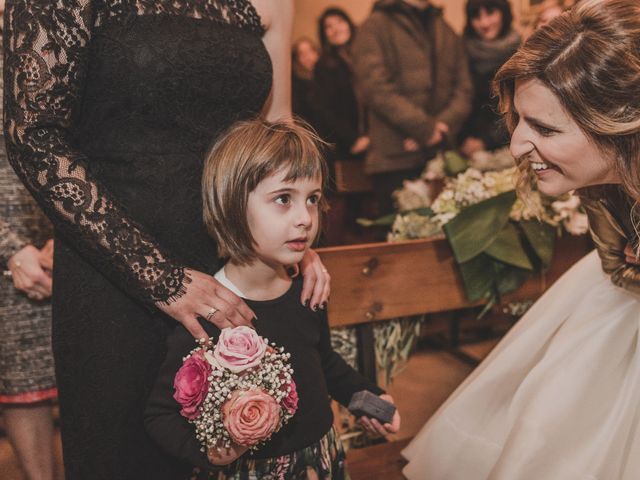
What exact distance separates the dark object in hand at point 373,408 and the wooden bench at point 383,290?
575 millimetres

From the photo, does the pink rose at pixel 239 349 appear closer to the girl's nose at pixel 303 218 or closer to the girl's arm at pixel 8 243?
the girl's nose at pixel 303 218

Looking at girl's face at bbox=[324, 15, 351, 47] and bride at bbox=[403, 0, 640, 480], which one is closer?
bride at bbox=[403, 0, 640, 480]

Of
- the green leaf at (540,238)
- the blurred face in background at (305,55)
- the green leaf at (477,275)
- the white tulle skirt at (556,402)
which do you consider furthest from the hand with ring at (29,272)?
the blurred face in background at (305,55)

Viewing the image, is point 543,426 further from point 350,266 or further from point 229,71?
point 229,71

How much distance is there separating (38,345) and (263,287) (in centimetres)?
81

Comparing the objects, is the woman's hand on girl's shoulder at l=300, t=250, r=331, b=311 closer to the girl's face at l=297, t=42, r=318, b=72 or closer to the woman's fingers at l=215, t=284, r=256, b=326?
the woman's fingers at l=215, t=284, r=256, b=326

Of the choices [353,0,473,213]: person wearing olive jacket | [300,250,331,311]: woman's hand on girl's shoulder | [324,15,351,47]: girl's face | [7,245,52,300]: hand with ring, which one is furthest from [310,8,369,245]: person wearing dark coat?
[300,250,331,311]: woman's hand on girl's shoulder

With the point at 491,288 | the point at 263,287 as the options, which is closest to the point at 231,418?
the point at 263,287

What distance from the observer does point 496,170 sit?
8.84 ft

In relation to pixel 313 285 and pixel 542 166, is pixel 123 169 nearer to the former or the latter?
pixel 313 285

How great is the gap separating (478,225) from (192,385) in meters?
1.39

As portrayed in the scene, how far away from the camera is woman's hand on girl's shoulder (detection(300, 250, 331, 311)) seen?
1.40 m

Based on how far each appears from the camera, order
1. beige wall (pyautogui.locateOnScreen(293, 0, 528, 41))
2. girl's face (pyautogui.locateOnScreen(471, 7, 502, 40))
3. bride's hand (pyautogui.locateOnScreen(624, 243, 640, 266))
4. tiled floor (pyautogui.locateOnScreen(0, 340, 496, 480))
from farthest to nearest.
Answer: beige wall (pyautogui.locateOnScreen(293, 0, 528, 41)) < girl's face (pyautogui.locateOnScreen(471, 7, 502, 40)) < tiled floor (pyautogui.locateOnScreen(0, 340, 496, 480)) < bride's hand (pyautogui.locateOnScreen(624, 243, 640, 266))

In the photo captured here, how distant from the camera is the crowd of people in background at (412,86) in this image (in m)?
3.65
